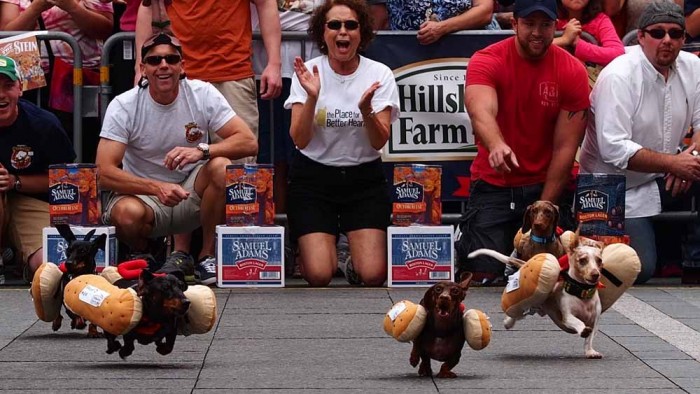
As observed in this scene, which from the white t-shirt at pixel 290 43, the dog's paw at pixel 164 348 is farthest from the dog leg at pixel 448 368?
the white t-shirt at pixel 290 43

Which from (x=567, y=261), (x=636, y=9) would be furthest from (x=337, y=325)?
(x=636, y=9)

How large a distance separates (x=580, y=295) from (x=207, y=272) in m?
3.53

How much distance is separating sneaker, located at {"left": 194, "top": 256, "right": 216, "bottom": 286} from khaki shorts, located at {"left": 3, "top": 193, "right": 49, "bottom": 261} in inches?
41.0

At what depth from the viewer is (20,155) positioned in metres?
9.59

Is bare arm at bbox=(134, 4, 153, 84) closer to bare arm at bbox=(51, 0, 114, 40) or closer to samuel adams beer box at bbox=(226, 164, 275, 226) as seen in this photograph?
bare arm at bbox=(51, 0, 114, 40)

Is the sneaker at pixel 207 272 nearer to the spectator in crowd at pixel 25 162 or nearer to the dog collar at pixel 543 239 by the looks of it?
the spectator in crowd at pixel 25 162

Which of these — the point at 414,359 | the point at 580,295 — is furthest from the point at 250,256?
the point at 414,359

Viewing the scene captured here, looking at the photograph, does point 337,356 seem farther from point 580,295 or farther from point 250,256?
point 250,256

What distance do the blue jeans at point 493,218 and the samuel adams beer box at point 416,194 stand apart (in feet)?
0.80

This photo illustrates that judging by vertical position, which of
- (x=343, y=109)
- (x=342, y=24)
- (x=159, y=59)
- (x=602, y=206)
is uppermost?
(x=342, y=24)

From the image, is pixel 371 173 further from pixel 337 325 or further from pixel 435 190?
pixel 337 325

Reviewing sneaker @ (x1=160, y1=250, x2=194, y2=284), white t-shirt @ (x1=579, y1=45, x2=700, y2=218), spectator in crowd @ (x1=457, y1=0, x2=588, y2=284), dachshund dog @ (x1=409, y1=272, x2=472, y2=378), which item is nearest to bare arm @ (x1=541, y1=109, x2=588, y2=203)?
spectator in crowd @ (x1=457, y1=0, x2=588, y2=284)

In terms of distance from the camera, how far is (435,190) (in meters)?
9.59

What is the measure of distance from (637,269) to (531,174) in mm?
2685
